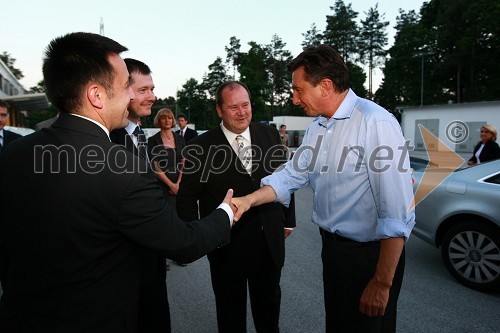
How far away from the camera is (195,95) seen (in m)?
93.1

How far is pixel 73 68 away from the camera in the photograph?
149 cm

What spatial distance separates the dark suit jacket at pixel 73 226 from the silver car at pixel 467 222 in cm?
392

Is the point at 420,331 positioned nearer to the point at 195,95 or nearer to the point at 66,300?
the point at 66,300

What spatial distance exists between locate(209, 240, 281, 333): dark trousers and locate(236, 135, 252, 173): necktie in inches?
31.0

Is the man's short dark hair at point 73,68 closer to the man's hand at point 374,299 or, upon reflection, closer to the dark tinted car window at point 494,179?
the man's hand at point 374,299

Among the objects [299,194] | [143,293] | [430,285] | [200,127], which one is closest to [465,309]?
[430,285]

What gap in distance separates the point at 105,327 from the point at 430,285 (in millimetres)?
3960

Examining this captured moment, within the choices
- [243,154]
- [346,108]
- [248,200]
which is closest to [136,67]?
[243,154]

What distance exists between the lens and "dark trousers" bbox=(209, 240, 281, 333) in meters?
3.04

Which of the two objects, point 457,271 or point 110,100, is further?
point 457,271

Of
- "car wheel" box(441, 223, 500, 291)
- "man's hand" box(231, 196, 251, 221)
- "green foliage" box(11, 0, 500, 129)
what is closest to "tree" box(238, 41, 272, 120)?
"green foliage" box(11, 0, 500, 129)

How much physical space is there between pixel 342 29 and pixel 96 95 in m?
71.1

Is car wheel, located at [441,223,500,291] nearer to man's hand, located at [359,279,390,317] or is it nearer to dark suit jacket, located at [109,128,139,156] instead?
man's hand, located at [359,279,390,317]

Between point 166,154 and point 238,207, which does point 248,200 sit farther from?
point 166,154
